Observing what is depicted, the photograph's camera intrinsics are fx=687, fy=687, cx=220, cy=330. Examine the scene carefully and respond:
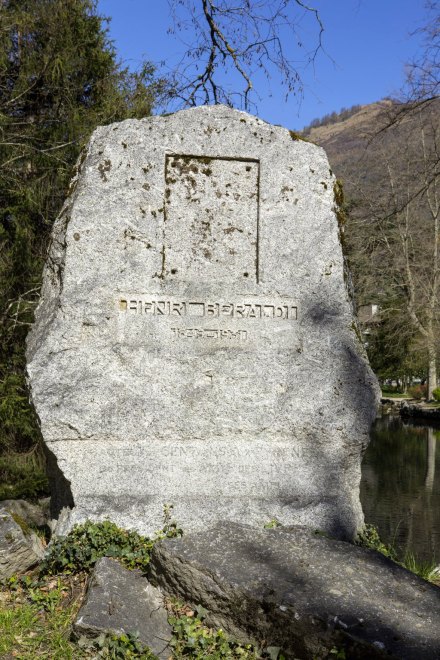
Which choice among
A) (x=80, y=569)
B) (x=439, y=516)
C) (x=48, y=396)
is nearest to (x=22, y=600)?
(x=80, y=569)

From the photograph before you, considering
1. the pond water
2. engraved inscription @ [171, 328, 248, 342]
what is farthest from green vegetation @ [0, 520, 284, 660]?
the pond water

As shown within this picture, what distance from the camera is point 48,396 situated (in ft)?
15.3

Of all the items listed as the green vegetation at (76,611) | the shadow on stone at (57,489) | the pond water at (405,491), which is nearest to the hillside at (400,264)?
the pond water at (405,491)

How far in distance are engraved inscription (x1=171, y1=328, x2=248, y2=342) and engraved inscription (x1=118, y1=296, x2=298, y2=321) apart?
0.33ft

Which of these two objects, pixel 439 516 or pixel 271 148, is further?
pixel 439 516

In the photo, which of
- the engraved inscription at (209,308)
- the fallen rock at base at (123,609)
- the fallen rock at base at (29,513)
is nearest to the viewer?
the fallen rock at base at (123,609)

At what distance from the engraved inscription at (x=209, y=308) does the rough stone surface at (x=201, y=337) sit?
0.01 metres

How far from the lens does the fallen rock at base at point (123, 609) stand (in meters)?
3.44

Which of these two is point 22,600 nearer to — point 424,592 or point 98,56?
point 424,592

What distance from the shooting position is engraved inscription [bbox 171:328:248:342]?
4.89 m


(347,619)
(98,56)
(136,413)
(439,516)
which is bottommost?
(439,516)

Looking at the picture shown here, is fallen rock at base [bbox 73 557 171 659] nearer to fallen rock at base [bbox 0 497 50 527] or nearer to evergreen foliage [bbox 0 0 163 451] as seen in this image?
fallen rock at base [bbox 0 497 50 527]

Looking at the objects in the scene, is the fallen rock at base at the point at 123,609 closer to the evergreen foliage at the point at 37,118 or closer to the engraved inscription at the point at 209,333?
the engraved inscription at the point at 209,333

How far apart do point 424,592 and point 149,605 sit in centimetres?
143
